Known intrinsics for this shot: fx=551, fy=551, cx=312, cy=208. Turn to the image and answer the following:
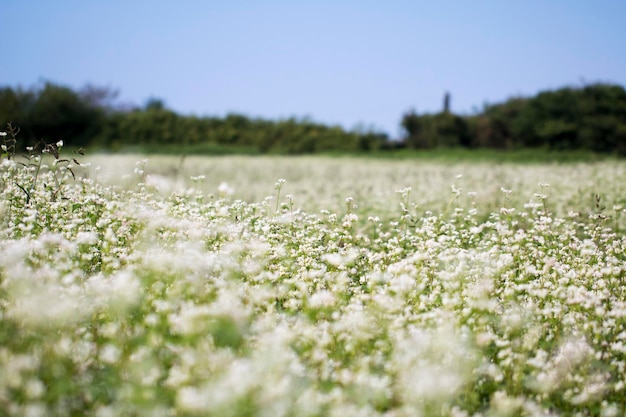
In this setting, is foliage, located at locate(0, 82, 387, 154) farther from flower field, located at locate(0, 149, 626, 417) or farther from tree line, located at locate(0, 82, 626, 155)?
flower field, located at locate(0, 149, 626, 417)

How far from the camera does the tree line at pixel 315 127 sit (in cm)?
4241

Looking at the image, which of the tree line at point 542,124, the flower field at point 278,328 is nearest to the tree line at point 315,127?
the tree line at point 542,124

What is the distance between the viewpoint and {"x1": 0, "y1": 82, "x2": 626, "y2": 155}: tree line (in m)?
42.4

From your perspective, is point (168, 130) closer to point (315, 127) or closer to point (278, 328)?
point (315, 127)

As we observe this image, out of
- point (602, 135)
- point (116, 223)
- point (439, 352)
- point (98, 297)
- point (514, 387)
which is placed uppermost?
point (602, 135)

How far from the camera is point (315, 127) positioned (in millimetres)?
50312

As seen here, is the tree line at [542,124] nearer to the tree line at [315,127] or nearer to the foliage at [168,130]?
the tree line at [315,127]

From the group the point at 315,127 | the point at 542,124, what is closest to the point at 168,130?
the point at 315,127

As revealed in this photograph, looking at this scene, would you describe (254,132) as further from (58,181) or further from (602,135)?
(58,181)

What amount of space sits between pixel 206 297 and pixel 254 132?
4795 cm

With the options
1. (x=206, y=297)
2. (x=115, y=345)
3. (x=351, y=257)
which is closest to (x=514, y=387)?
(x=351, y=257)

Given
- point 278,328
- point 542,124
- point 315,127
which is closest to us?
point 278,328

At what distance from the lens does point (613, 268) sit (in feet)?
19.5

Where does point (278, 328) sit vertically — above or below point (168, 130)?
below
